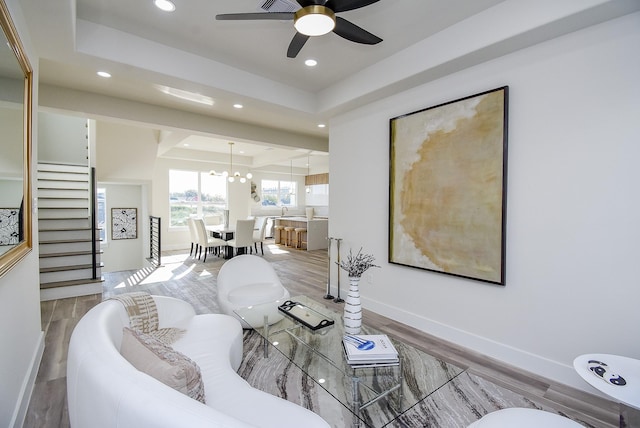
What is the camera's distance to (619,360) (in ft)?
5.08

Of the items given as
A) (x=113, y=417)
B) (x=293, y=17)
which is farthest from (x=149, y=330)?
(x=293, y=17)

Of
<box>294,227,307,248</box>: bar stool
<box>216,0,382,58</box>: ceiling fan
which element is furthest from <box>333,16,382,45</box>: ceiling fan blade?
<box>294,227,307,248</box>: bar stool

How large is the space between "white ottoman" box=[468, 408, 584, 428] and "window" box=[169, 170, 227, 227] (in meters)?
8.67

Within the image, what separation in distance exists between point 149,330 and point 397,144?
2.88 meters

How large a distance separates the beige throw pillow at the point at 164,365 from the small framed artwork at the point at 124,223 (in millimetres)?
7793

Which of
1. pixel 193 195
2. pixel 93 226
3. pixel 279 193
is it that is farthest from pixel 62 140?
pixel 279 193

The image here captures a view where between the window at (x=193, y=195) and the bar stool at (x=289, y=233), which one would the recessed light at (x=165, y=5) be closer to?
the bar stool at (x=289, y=233)

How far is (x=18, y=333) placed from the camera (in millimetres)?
1845

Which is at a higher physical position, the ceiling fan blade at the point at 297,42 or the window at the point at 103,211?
the ceiling fan blade at the point at 297,42

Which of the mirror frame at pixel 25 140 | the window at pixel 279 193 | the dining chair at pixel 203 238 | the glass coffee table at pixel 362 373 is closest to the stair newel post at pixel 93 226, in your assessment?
the dining chair at pixel 203 238

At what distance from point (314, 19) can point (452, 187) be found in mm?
1883

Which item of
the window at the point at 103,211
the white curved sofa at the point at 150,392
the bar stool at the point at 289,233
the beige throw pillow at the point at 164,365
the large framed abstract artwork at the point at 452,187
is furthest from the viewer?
the bar stool at the point at 289,233

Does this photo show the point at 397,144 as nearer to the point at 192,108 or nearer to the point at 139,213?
the point at 192,108

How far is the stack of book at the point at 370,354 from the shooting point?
171 centimetres
